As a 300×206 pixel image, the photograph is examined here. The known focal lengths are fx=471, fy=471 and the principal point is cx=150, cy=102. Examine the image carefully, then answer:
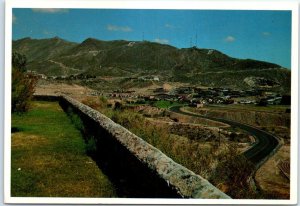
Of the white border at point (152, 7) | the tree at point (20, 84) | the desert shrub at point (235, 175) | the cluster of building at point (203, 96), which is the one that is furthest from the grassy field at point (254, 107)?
the tree at point (20, 84)

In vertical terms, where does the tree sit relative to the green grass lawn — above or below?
above

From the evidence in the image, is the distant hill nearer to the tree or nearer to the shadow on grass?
the tree

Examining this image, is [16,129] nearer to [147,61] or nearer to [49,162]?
[49,162]

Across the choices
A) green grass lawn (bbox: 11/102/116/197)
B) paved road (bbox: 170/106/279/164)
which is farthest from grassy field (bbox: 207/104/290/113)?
green grass lawn (bbox: 11/102/116/197)

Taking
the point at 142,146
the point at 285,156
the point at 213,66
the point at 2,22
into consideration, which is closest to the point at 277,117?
the point at 285,156

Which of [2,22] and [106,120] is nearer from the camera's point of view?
[2,22]

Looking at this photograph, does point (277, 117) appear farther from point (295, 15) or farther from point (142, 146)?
point (142, 146)
